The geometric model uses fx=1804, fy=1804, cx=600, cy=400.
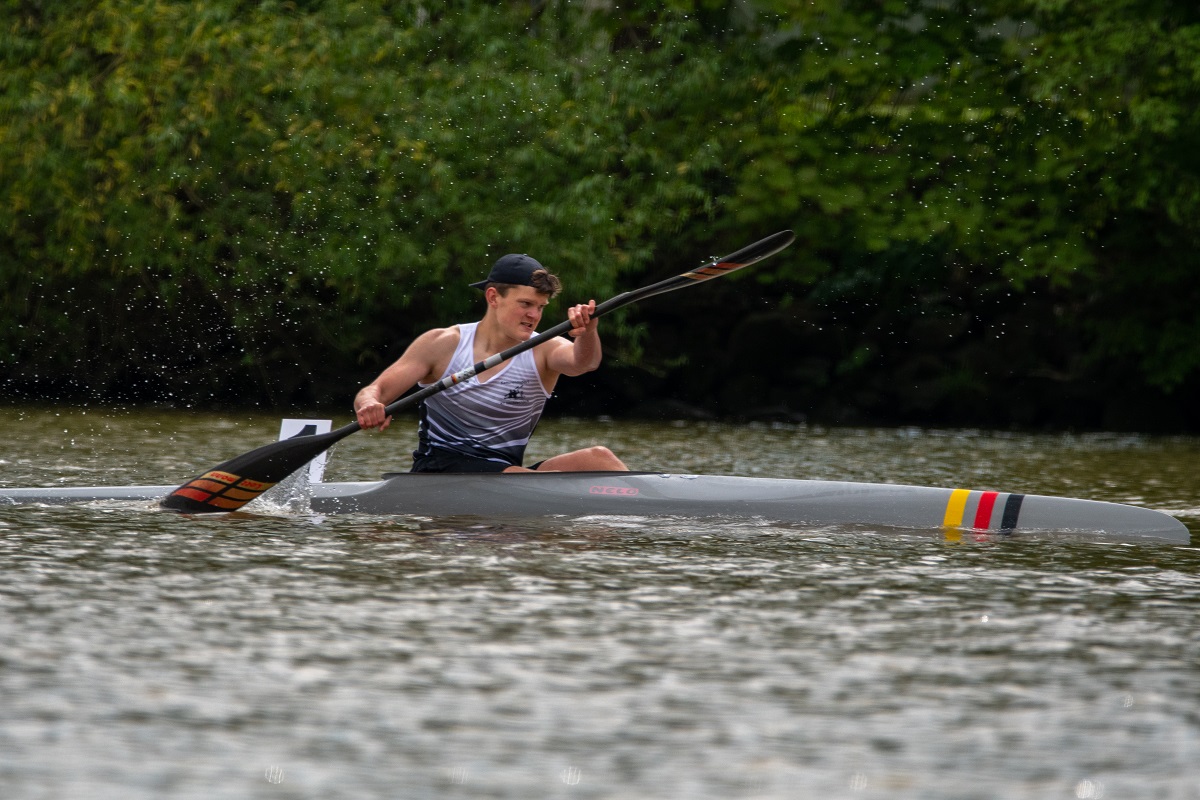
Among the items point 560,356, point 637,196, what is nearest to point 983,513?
point 560,356

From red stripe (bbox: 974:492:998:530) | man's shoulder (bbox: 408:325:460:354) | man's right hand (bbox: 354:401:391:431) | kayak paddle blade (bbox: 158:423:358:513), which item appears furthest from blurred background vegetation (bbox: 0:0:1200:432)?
red stripe (bbox: 974:492:998:530)

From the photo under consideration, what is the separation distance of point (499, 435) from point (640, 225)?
9675 millimetres

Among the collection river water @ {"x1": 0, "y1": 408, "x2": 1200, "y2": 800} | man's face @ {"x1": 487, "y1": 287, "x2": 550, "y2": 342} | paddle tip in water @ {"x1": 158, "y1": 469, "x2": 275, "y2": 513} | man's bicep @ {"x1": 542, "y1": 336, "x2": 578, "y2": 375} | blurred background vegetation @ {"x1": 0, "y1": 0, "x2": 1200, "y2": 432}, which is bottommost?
river water @ {"x1": 0, "y1": 408, "x2": 1200, "y2": 800}

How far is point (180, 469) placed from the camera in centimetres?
1008

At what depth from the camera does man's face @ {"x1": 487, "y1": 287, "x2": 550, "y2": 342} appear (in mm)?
7484

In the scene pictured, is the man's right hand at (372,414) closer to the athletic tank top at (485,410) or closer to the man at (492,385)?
the man at (492,385)

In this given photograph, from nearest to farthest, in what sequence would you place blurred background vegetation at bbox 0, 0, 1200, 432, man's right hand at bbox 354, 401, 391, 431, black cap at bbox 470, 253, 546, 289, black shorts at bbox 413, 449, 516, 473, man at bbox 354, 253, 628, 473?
man's right hand at bbox 354, 401, 391, 431 < black cap at bbox 470, 253, 546, 289 < man at bbox 354, 253, 628, 473 < black shorts at bbox 413, 449, 516, 473 < blurred background vegetation at bbox 0, 0, 1200, 432

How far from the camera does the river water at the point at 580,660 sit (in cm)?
Answer: 334

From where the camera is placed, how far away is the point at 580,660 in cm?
436

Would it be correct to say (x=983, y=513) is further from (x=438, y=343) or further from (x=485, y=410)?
(x=438, y=343)

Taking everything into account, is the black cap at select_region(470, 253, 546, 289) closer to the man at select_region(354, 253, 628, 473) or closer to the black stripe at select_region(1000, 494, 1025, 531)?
the man at select_region(354, 253, 628, 473)

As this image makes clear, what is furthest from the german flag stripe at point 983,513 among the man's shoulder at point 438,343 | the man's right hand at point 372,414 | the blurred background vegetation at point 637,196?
the blurred background vegetation at point 637,196

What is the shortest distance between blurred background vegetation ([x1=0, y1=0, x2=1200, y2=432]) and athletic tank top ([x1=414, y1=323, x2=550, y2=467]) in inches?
352

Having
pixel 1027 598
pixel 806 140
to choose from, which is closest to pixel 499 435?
pixel 1027 598
